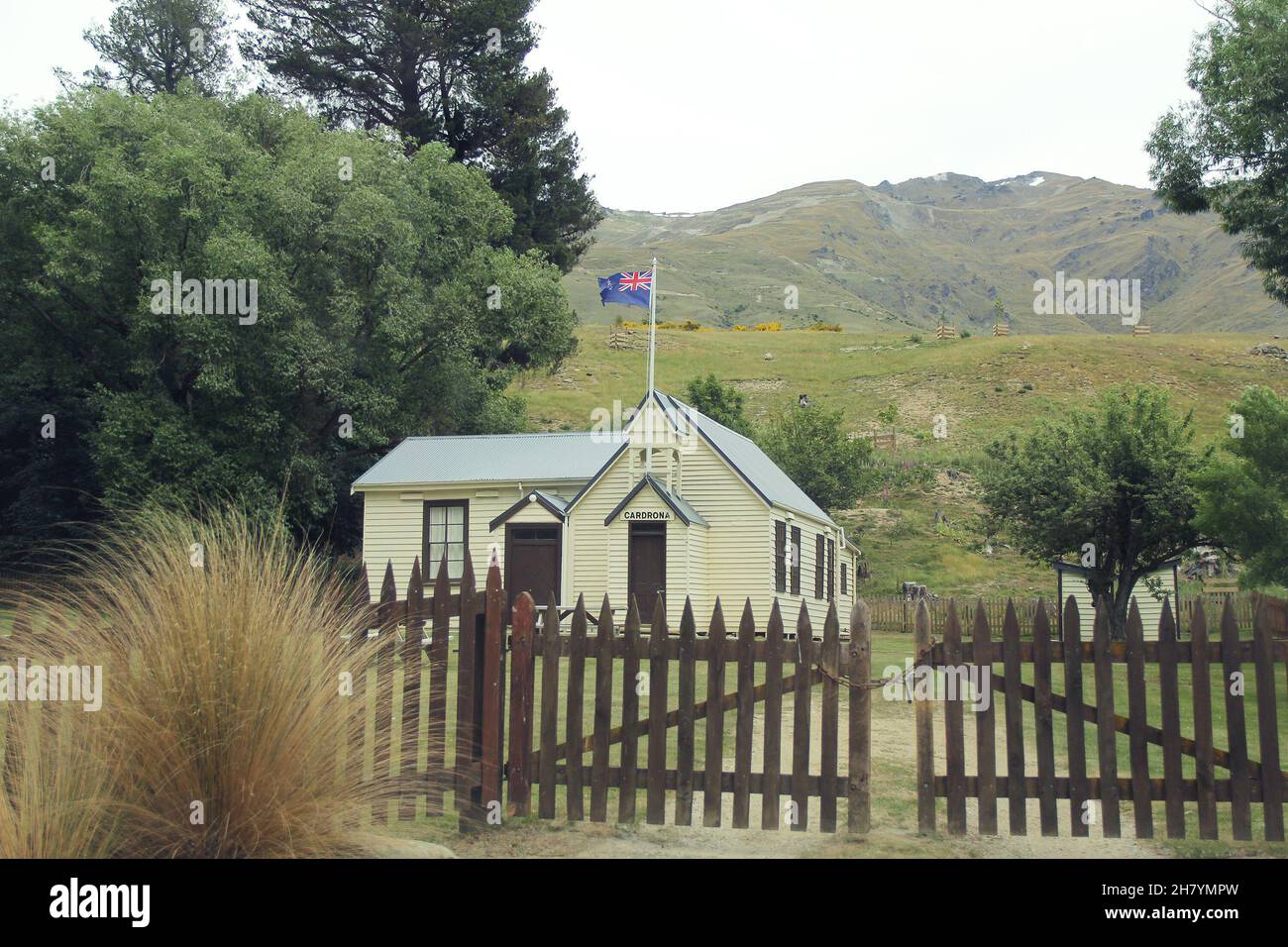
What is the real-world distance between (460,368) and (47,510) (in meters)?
12.4

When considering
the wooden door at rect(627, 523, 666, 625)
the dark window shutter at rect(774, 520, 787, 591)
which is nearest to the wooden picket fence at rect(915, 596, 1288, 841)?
the wooden door at rect(627, 523, 666, 625)

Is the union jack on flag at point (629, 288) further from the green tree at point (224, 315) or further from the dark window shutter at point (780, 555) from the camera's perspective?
the green tree at point (224, 315)

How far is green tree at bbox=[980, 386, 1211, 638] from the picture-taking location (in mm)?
27766

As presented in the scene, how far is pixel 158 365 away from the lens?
1107 inches

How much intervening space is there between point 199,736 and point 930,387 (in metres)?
69.9

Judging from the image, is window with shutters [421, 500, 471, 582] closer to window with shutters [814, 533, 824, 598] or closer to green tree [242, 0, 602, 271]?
window with shutters [814, 533, 824, 598]

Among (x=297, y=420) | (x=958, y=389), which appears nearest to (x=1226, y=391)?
(x=958, y=389)

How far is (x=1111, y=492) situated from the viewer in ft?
91.3

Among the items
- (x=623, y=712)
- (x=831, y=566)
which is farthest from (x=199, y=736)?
(x=831, y=566)

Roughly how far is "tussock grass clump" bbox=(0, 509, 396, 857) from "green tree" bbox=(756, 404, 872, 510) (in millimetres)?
37533

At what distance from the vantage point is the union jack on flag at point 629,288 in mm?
24312

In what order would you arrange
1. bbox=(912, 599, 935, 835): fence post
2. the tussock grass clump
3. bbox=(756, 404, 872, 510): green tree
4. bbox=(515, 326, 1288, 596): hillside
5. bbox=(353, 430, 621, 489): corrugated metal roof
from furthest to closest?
bbox=(515, 326, 1288, 596): hillside → bbox=(756, 404, 872, 510): green tree → bbox=(353, 430, 621, 489): corrugated metal roof → bbox=(912, 599, 935, 835): fence post → the tussock grass clump

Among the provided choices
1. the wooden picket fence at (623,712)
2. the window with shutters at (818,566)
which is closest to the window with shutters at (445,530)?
the window with shutters at (818,566)
